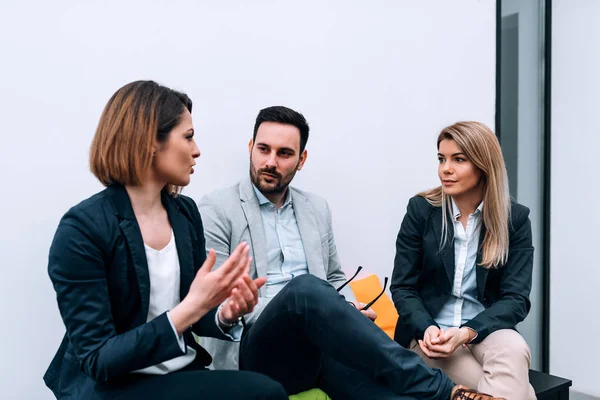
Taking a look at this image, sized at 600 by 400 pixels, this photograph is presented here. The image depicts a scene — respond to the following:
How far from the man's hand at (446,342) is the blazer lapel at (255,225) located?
0.64 metres

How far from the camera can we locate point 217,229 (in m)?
2.14

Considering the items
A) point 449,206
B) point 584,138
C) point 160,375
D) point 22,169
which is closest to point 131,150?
point 160,375

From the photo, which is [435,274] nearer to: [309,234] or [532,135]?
[309,234]

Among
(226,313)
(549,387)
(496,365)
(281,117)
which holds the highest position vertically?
(281,117)

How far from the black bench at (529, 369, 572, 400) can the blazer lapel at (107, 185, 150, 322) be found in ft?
4.92

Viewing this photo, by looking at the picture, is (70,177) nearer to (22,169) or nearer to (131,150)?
(22,169)

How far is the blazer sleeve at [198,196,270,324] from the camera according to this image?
6.97ft

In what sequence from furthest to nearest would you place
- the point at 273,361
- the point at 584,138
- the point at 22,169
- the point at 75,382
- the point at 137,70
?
the point at 584,138 < the point at 137,70 < the point at 22,169 < the point at 273,361 < the point at 75,382

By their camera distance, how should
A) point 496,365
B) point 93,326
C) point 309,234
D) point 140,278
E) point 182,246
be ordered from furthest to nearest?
point 309,234 → point 496,365 → point 182,246 → point 140,278 → point 93,326

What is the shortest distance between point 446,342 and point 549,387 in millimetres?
555

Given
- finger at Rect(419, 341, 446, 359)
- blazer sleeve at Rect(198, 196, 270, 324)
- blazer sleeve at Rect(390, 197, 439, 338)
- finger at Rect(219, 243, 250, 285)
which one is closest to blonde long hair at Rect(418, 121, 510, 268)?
blazer sleeve at Rect(390, 197, 439, 338)

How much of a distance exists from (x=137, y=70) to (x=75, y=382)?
1.20 metres

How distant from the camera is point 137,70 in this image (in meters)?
2.18

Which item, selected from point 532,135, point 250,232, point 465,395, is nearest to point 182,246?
point 250,232
